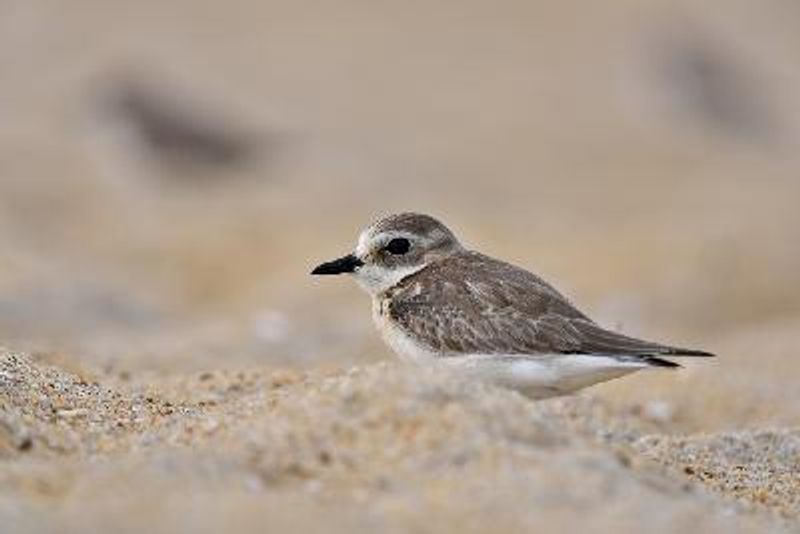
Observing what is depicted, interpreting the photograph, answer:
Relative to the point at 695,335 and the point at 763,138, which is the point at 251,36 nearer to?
the point at 763,138

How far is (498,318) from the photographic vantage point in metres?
6.61

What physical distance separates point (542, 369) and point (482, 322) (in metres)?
0.32

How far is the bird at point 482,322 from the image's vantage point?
21.2 feet

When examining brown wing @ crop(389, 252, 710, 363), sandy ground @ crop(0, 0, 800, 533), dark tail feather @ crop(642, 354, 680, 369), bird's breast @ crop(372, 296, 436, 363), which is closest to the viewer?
sandy ground @ crop(0, 0, 800, 533)

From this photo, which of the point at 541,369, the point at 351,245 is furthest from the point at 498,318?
the point at 351,245

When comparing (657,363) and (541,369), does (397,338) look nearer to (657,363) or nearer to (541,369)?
(541,369)

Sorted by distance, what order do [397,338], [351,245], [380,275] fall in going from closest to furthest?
1. [397,338]
2. [380,275]
3. [351,245]

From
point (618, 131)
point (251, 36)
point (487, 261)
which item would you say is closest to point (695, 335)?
point (487, 261)

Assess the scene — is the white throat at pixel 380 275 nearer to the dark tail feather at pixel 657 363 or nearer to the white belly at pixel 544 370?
the white belly at pixel 544 370

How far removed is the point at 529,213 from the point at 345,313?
4628 millimetres

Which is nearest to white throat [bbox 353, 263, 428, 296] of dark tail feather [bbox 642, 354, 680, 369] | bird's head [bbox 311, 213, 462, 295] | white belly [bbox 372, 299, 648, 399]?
bird's head [bbox 311, 213, 462, 295]

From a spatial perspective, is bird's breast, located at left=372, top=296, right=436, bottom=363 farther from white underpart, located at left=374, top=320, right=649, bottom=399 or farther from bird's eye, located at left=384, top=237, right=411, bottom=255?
bird's eye, located at left=384, top=237, right=411, bottom=255

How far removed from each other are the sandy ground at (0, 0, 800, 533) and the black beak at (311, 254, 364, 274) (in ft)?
1.81

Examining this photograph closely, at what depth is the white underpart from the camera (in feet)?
21.1
